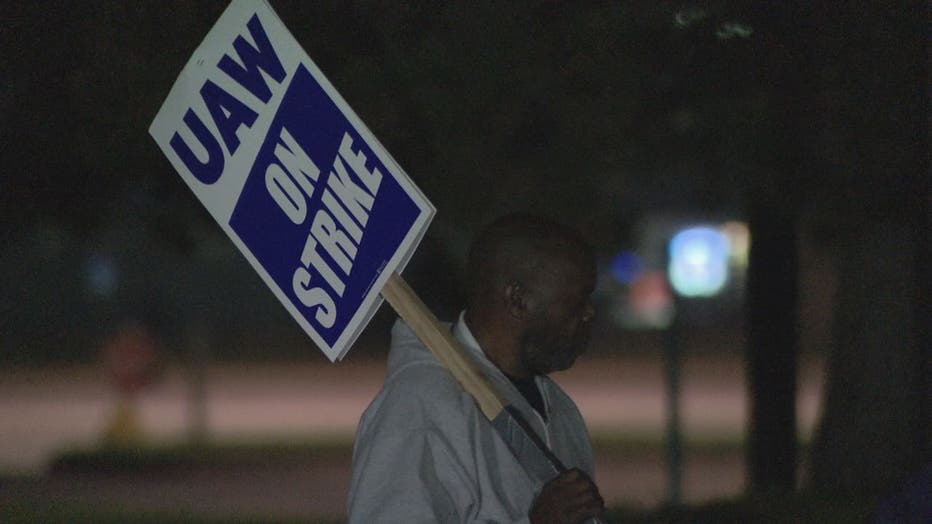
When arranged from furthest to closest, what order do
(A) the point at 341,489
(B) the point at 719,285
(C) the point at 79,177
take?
(A) the point at 341,489 < (B) the point at 719,285 < (C) the point at 79,177

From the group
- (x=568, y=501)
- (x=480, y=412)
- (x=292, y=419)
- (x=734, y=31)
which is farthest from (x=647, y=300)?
(x=568, y=501)

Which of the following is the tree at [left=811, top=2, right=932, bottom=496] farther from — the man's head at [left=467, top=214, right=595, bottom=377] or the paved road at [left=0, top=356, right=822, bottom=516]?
the man's head at [left=467, top=214, right=595, bottom=377]

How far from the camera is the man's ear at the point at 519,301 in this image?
3.41m

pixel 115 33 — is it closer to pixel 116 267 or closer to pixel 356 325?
pixel 356 325

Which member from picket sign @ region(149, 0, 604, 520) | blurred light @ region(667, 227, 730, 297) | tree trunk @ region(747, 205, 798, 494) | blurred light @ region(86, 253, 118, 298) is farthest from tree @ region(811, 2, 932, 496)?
blurred light @ region(86, 253, 118, 298)

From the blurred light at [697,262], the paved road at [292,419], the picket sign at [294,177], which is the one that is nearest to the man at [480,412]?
the picket sign at [294,177]

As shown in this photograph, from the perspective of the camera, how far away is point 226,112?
348cm

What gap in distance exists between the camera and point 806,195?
324 inches

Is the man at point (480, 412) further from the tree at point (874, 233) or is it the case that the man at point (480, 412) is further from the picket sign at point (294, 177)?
the tree at point (874, 233)

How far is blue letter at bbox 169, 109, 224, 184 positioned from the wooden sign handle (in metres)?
0.43

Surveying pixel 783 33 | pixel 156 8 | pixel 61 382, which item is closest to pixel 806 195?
pixel 783 33

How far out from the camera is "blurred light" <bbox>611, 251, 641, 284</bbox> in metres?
45.3

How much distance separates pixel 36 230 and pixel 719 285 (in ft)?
16.2

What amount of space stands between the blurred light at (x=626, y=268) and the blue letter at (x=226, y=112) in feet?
136
